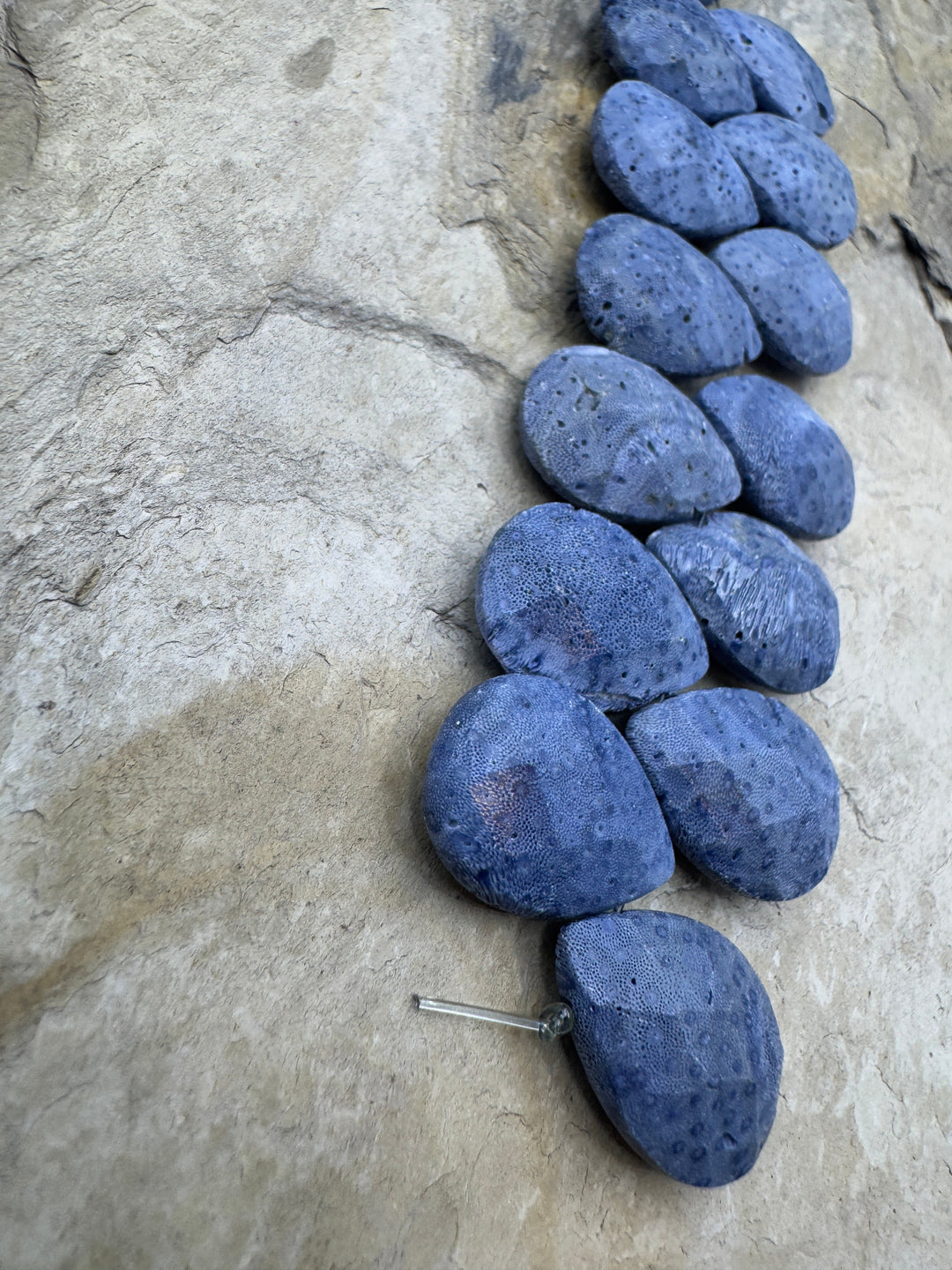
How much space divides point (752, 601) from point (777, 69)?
2.59 feet

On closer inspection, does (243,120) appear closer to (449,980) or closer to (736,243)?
(736,243)

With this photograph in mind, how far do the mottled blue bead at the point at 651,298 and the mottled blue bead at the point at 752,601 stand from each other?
0.19m

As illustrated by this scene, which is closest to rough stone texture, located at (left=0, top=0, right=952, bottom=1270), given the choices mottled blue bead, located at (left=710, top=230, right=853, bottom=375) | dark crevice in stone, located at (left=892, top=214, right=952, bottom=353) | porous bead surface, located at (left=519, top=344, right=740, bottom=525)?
porous bead surface, located at (left=519, top=344, right=740, bottom=525)

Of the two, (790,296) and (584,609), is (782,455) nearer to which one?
(790,296)

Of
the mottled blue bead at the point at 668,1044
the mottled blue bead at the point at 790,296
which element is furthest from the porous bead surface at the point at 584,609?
the mottled blue bead at the point at 790,296

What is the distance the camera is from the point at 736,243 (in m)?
1.15

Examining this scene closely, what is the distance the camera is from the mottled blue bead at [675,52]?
115 centimetres

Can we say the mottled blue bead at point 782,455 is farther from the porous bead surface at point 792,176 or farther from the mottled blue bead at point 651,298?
the porous bead surface at point 792,176

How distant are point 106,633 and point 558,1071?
520 mm

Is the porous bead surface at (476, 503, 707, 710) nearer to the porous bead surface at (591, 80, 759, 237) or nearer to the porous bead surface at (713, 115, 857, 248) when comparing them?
the porous bead surface at (591, 80, 759, 237)

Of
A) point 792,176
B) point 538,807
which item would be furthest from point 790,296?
point 538,807

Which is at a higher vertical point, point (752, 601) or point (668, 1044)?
point (752, 601)

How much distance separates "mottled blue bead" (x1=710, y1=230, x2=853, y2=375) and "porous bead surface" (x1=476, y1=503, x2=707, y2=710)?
0.41 meters

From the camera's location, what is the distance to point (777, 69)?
128 cm
